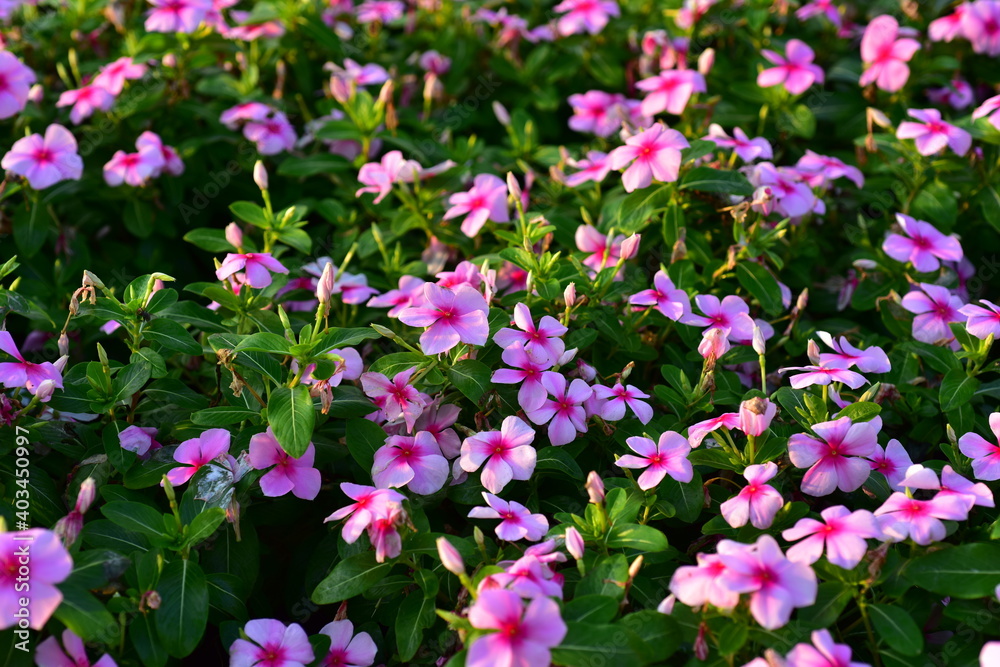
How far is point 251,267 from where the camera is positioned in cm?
212

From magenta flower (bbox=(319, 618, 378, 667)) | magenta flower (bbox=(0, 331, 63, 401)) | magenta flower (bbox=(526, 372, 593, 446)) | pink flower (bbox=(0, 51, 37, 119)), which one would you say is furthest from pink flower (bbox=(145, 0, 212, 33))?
magenta flower (bbox=(319, 618, 378, 667))

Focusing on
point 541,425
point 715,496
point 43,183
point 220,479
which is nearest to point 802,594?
point 715,496

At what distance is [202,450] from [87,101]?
1.69 meters

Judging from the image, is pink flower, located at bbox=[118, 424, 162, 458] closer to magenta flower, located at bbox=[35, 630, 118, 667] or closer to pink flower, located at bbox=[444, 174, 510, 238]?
magenta flower, located at bbox=[35, 630, 118, 667]

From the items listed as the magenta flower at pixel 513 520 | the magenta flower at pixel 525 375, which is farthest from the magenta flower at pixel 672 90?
the magenta flower at pixel 513 520

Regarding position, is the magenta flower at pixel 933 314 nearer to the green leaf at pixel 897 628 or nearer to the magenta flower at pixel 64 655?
the green leaf at pixel 897 628

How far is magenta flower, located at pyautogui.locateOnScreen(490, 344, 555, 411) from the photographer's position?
6.25 ft

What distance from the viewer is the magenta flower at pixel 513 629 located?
4.54 ft

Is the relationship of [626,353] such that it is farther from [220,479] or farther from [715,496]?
[220,479]

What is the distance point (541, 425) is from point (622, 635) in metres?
0.63

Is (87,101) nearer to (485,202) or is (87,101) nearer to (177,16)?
(177,16)

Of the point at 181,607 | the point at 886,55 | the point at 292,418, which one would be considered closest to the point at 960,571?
the point at 292,418

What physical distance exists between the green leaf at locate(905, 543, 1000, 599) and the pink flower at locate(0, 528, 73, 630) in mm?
1554

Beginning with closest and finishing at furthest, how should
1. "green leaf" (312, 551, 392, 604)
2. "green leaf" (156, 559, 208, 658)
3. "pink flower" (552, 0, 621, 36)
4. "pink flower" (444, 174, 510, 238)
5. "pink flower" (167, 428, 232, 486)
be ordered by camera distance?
"green leaf" (156, 559, 208, 658) → "green leaf" (312, 551, 392, 604) → "pink flower" (167, 428, 232, 486) → "pink flower" (444, 174, 510, 238) → "pink flower" (552, 0, 621, 36)
